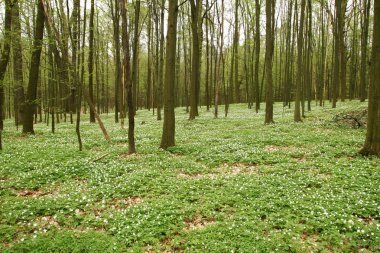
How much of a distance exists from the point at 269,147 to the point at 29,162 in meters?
12.1

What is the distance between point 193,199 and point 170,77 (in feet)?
24.9

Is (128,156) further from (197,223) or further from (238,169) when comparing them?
(197,223)

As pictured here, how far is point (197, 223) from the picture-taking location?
6941 mm

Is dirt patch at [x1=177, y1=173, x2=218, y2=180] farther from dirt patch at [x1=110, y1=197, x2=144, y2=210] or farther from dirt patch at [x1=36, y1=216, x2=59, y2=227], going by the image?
dirt patch at [x1=36, y1=216, x2=59, y2=227]

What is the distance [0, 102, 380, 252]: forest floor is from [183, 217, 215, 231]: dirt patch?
33 millimetres

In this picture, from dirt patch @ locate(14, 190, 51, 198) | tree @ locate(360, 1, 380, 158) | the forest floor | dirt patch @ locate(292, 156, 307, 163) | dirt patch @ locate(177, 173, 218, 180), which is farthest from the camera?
dirt patch @ locate(292, 156, 307, 163)

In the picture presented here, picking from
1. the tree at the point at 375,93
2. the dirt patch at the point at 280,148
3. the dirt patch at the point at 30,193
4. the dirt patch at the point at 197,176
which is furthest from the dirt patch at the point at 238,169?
the dirt patch at the point at 30,193

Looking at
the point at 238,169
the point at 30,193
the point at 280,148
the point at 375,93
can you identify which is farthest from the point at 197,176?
the point at 375,93

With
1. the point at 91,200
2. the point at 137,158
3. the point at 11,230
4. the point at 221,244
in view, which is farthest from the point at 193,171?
the point at 11,230

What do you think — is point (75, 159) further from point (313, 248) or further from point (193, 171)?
point (313, 248)

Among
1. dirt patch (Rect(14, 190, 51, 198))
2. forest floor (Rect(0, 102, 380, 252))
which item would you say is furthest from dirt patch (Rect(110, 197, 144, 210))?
dirt patch (Rect(14, 190, 51, 198))

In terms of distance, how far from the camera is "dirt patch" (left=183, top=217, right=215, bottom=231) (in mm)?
6691

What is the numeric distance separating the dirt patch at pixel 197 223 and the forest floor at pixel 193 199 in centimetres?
3

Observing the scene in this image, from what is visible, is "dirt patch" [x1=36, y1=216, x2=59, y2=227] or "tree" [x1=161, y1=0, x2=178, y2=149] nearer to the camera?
"dirt patch" [x1=36, y1=216, x2=59, y2=227]
